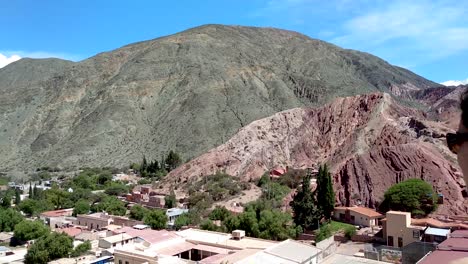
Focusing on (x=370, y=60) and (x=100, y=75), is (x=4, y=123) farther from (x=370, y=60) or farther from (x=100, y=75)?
(x=370, y=60)

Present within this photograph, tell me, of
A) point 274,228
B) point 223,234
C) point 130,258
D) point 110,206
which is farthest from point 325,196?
point 110,206

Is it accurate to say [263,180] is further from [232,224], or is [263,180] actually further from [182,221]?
[232,224]

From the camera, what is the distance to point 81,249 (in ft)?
119

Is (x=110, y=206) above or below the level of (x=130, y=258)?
below

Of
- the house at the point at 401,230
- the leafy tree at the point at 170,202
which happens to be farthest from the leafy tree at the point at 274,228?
the leafy tree at the point at 170,202

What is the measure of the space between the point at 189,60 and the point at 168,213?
7839 cm

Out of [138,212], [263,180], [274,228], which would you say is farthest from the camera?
[263,180]

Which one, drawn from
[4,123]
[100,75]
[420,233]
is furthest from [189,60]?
[420,233]

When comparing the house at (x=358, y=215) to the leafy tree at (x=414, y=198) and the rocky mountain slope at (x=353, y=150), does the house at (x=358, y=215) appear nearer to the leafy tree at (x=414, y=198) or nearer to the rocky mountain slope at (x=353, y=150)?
the leafy tree at (x=414, y=198)

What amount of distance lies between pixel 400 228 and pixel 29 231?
31681mm

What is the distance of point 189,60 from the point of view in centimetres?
12056

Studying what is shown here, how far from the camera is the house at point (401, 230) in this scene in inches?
1209

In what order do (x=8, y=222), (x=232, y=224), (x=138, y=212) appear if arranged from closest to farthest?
(x=232, y=224)
(x=8, y=222)
(x=138, y=212)

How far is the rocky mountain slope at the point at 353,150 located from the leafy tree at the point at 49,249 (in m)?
24.1
